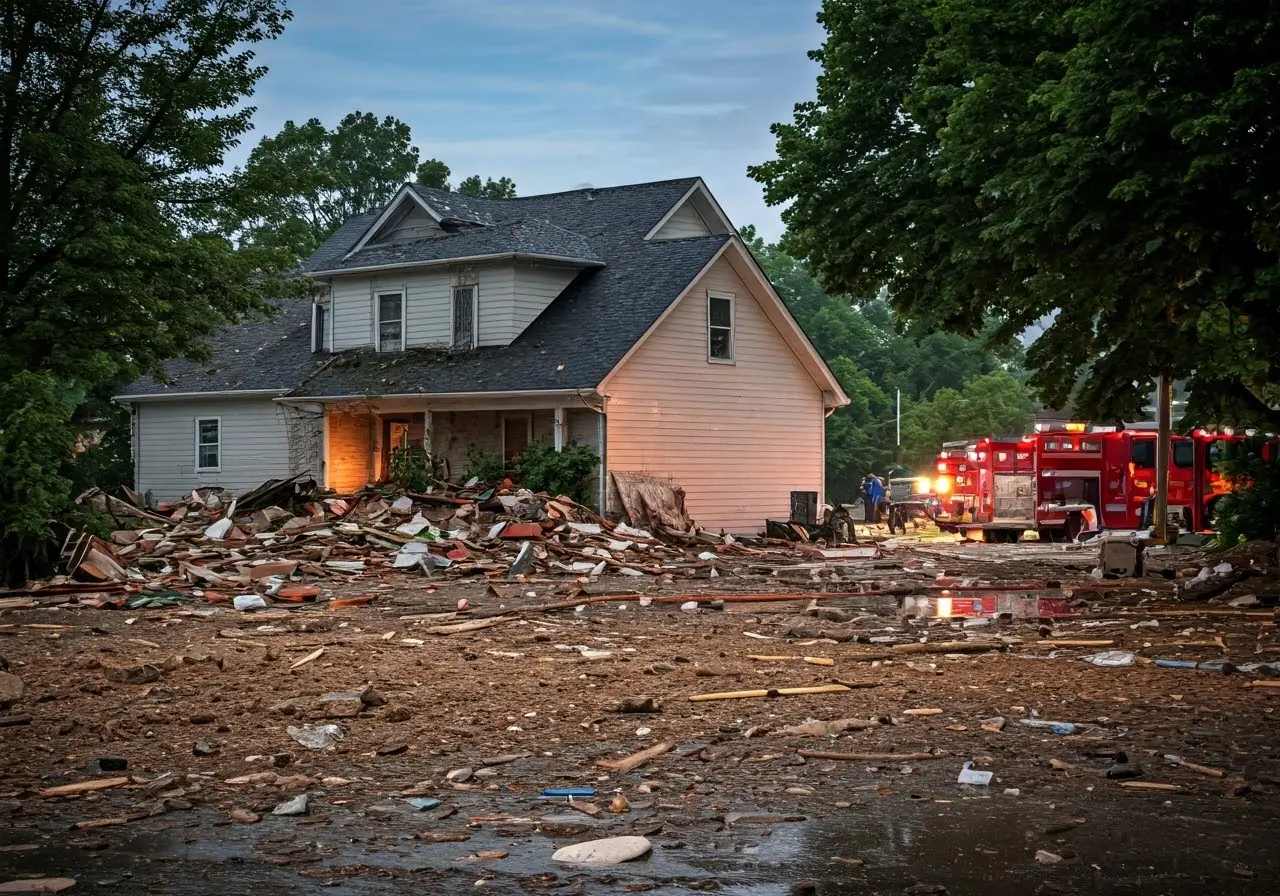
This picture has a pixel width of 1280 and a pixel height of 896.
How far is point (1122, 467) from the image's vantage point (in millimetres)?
33250

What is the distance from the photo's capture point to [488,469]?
30.8m

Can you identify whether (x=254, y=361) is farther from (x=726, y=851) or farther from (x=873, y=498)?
(x=726, y=851)

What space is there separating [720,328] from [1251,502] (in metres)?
13.8

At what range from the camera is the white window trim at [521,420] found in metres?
32.1

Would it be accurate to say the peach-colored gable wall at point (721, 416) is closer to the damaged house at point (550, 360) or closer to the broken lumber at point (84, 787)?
the damaged house at point (550, 360)

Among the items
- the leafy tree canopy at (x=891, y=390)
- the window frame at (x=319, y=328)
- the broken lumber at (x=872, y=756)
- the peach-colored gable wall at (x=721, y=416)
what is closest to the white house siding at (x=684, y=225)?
the peach-colored gable wall at (x=721, y=416)

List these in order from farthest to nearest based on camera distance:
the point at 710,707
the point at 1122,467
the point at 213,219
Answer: the point at 1122,467, the point at 213,219, the point at 710,707

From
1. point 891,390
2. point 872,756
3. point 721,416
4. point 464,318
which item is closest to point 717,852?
point 872,756

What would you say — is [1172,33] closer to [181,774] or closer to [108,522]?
[181,774]

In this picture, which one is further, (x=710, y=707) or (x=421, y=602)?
(x=421, y=602)

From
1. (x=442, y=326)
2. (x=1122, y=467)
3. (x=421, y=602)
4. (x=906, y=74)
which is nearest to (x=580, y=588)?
(x=421, y=602)

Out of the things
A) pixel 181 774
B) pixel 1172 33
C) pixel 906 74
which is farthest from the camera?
pixel 906 74

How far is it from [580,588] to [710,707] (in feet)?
31.3

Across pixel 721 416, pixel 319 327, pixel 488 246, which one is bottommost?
pixel 721 416
